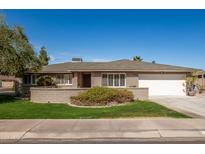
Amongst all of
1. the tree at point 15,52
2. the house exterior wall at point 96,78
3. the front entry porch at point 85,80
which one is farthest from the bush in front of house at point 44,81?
the house exterior wall at point 96,78

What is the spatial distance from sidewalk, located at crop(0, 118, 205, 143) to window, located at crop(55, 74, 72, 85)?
16.9 meters

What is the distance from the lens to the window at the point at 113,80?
2424 cm

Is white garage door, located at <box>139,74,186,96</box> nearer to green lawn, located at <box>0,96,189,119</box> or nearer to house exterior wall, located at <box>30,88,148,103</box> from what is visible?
house exterior wall, located at <box>30,88,148,103</box>

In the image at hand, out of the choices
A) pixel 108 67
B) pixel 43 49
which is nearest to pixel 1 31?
pixel 108 67

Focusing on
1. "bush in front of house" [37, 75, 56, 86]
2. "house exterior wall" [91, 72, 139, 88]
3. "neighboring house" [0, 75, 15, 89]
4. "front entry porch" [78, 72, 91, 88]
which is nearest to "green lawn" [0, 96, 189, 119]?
"house exterior wall" [91, 72, 139, 88]

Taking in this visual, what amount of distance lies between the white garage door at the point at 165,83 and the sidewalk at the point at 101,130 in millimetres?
13740

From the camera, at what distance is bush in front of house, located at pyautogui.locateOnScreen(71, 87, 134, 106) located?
16734mm

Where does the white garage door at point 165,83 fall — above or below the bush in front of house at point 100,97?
above

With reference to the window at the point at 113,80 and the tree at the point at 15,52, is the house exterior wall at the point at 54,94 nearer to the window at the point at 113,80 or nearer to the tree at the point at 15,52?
the tree at the point at 15,52

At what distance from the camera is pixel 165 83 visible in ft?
80.7

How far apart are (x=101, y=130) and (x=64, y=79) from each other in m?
19.4

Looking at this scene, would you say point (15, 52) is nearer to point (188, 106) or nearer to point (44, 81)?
point (44, 81)

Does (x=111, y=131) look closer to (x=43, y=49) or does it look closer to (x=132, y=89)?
(x=132, y=89)
